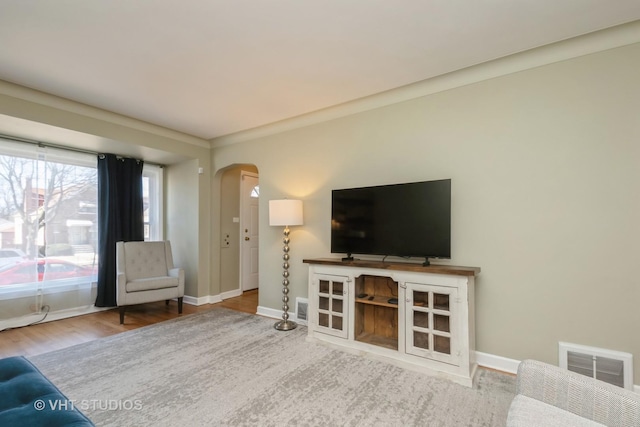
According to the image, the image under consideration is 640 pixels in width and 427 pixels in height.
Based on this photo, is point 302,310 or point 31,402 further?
point 302,310

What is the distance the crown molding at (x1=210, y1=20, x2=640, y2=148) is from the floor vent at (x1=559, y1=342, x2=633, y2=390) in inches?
88.9

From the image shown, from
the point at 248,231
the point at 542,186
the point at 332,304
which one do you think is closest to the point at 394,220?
the point at 332,304

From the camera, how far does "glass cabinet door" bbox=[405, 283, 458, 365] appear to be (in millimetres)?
2397

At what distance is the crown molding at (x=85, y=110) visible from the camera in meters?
3.06

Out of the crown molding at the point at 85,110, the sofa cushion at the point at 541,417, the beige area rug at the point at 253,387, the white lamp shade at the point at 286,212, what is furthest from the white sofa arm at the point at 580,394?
the crown molding at the point at 85,110

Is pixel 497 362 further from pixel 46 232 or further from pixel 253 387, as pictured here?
pixel 46 232

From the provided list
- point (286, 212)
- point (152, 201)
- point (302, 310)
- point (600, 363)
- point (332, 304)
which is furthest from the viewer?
point (152, 201)

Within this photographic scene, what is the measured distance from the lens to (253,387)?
2.27m

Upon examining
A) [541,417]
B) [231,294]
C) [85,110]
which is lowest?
[231,294]

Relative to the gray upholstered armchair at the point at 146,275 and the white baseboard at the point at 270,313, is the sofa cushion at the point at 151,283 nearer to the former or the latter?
the gray upholstered armchair at the point at 146,275

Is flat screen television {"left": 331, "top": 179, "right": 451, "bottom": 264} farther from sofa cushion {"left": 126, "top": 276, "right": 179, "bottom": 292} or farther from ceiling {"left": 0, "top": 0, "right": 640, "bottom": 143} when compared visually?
sofa cushion {"left": 126, "top": 276, "right": 179, "bottom": 292}

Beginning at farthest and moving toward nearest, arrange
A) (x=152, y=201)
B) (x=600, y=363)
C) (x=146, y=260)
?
1. (x=152, y=201)
2. (x=146, y=260)
3. (x=600, y=363)

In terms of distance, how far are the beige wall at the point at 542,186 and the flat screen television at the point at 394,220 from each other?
0.27m

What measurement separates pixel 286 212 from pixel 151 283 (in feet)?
7.32
